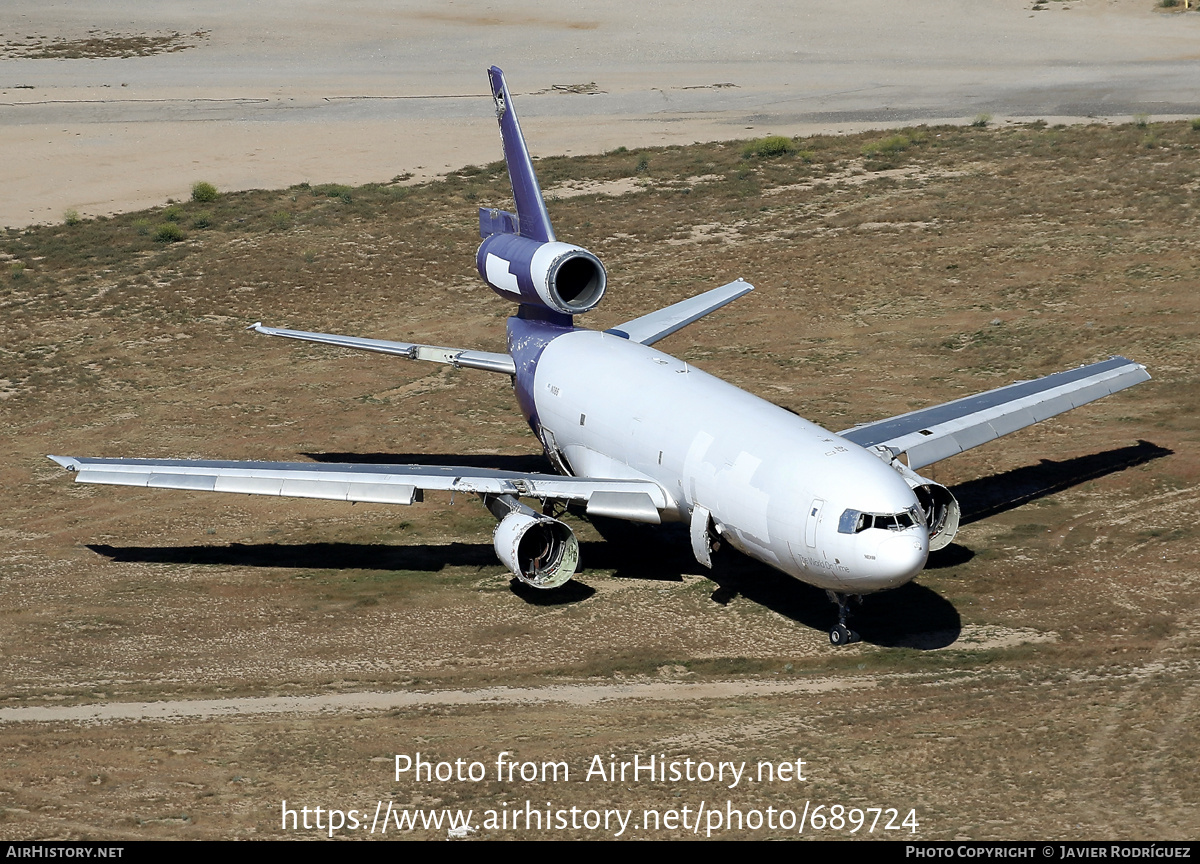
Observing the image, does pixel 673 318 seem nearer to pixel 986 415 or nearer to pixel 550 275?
pixel 550 275

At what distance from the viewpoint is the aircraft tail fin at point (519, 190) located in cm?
4184

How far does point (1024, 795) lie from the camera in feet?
83.3

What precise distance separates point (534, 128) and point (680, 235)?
29854mm

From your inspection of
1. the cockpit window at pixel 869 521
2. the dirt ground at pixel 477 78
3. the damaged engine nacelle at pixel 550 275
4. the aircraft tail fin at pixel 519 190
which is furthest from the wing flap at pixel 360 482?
the dirt ground at pixel 477 78

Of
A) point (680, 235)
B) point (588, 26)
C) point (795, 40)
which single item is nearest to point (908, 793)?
point (680, 235)

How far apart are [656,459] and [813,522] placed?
6.05m

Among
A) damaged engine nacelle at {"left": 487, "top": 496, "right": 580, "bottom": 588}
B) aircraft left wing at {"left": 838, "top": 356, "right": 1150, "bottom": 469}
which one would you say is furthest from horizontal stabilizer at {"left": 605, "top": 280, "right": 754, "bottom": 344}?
damaged engine nacelle at {"left": 487, "top": 496, "right": 580, "bottom": 588}

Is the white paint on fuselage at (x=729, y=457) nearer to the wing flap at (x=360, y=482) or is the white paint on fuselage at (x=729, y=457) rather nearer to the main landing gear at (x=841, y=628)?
the wing flap at (x=360, y=482)

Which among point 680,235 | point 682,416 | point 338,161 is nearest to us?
point 682,416

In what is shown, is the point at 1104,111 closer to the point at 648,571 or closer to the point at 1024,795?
the point at 648,571

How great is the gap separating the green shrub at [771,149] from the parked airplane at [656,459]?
3763 centimetres

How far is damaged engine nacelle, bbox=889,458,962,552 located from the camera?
1318 inches

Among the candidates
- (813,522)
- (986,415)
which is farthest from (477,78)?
(813,522)
